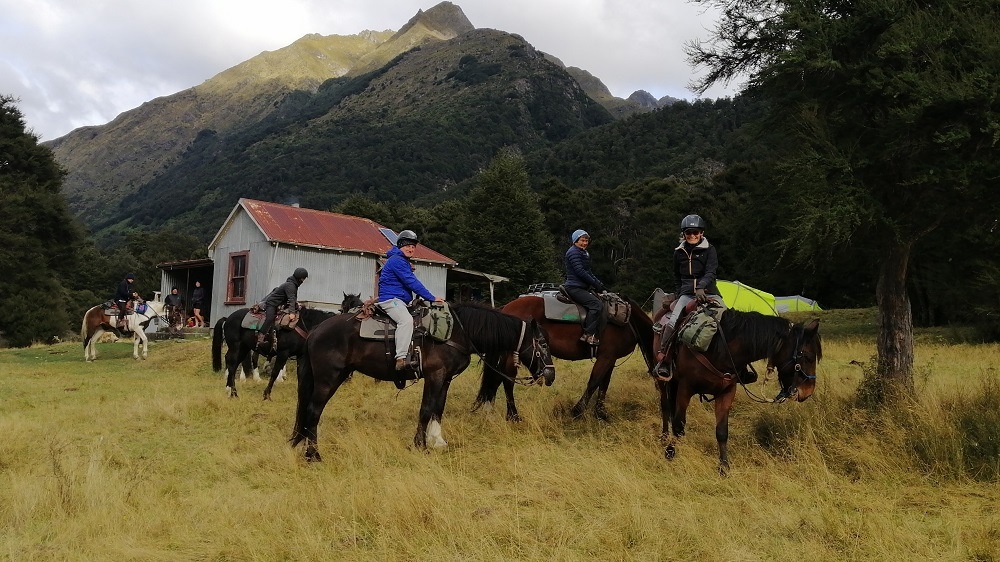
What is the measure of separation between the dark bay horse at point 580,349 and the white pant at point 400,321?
186 cm

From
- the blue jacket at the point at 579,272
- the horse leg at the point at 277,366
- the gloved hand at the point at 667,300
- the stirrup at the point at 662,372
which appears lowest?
the horse leg at the point at 277,366

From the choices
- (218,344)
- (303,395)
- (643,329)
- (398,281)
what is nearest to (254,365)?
(218,344)

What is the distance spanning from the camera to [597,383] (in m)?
9.82

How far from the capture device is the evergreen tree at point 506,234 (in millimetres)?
47625

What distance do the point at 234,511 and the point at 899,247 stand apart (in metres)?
9.68

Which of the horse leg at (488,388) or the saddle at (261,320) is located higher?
the saddle at (261,320)

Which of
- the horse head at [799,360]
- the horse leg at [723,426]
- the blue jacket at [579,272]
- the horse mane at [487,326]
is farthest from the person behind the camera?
the blue jacket at [579,272]

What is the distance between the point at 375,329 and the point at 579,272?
10.9 ft

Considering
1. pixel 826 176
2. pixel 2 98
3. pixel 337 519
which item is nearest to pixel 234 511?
pixel 337 519

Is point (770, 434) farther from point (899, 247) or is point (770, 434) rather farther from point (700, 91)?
point (700, 91)

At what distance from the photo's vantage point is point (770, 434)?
8109 millimetres

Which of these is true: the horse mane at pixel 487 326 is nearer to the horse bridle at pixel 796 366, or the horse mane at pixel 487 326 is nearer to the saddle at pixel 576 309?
the saddle at pixel 576 309

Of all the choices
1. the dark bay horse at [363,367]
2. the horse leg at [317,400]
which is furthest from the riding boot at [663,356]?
the horse leg at [317,400]

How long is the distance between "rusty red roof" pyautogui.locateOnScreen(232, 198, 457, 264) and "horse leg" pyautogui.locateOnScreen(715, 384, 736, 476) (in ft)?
70.7
